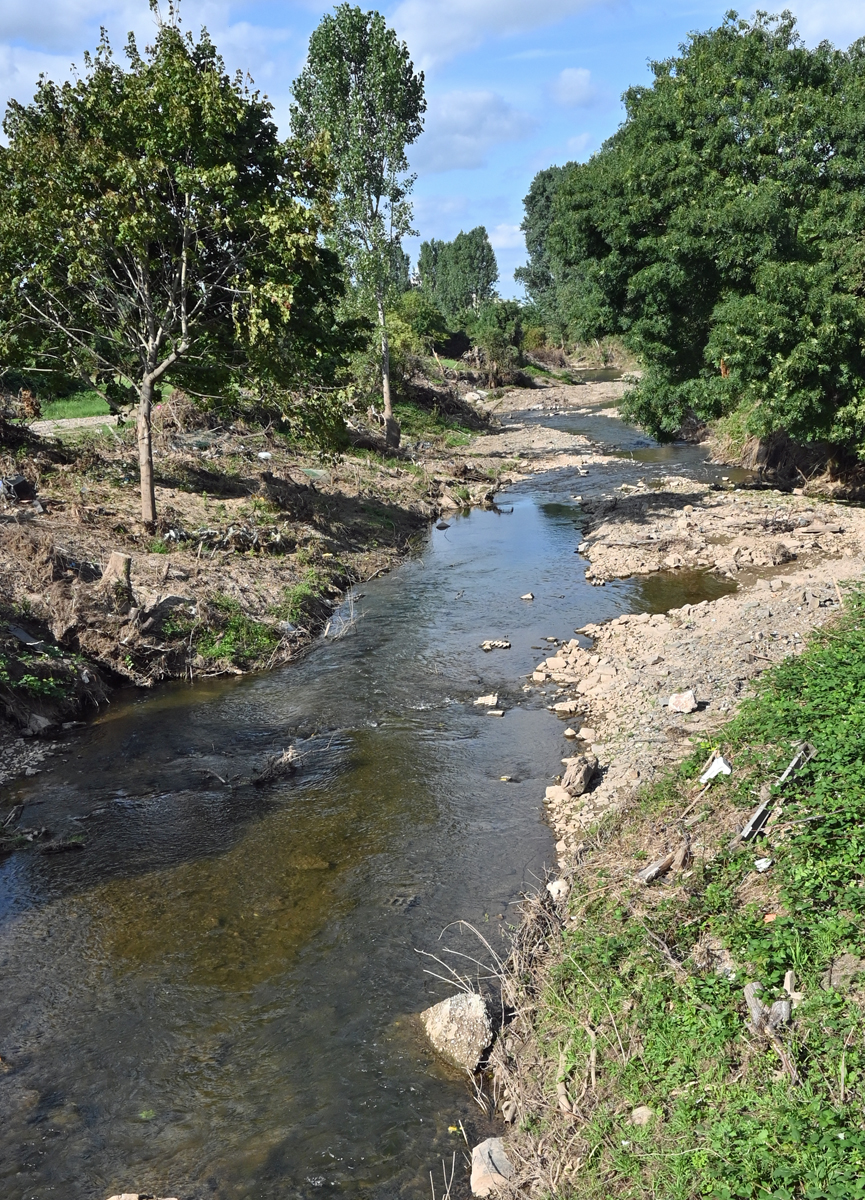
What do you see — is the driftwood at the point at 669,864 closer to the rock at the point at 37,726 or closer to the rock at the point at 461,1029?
the rock at the point at 461,1029

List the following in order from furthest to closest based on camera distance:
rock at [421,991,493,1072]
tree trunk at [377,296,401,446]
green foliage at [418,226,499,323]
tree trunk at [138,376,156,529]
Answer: green foliage at [418,226,499,323]
tree trunk at [377,296,401,446]
tree trunk at [138,376,156,529]
rock at [421,991,493,1072]

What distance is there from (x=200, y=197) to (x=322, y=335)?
4.15 meters

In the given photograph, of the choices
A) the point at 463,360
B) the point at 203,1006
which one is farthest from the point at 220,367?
the point at 463,360

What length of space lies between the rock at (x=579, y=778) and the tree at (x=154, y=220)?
406 inches

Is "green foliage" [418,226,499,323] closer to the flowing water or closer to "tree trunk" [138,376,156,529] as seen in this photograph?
"tree trunk" [138,376,156,529]

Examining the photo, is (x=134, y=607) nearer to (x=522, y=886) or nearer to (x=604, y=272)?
(x=522, y=886)

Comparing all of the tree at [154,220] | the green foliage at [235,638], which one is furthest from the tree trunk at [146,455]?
the green foliage at [235,638]

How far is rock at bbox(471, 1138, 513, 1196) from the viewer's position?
5465 millimetres

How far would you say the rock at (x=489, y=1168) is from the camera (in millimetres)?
5465

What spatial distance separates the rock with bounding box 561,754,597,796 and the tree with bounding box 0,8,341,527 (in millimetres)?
10309

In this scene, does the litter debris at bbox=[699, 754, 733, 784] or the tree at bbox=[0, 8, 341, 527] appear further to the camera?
the tree at bbox=[0, 8, 341, 527]

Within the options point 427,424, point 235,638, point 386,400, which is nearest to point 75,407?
point 386,400

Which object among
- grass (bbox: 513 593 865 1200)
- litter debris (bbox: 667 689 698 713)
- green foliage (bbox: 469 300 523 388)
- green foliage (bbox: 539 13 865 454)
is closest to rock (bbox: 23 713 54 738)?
grass (bbox: 513 593 865 1200)

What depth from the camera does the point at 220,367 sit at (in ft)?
63.0
